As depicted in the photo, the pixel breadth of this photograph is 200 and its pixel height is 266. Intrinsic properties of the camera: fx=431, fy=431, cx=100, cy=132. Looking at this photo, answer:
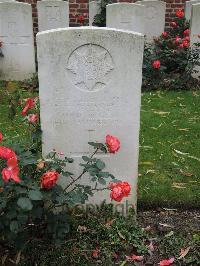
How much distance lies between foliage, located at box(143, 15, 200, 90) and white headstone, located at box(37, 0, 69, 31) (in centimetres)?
161

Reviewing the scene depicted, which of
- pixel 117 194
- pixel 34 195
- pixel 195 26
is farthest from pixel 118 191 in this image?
pixel 195 26

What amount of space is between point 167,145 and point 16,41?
3.86 meters

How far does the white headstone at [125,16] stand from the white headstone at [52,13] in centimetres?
90

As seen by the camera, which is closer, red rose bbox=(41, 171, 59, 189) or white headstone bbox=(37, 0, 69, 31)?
red rose bbox=(41, 171, 59, 189)

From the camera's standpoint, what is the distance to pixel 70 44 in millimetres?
2865

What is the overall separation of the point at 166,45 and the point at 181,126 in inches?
125

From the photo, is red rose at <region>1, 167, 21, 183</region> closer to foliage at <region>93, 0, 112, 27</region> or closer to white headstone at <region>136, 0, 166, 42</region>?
foliage at <region>93, 0, 112, 27</region>

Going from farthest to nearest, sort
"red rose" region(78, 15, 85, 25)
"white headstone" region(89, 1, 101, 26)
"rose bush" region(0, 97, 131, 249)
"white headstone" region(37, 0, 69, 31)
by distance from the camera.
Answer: "red rose" region(78, 15, 85, 25) → "white headstone" region(89, 1, 101, 26) → "white headstone" region(37, 0, 69, 31) → "rose bush" region(0, 97, 131, 249)

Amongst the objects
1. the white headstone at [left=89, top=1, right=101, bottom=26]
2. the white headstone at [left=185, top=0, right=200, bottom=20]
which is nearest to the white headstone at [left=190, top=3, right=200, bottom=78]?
the white headstone at [left=185, top=0, right=200, bottom=20]

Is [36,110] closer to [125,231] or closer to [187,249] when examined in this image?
[125,231]

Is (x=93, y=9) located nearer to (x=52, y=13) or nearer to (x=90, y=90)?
(x=52, y=13)

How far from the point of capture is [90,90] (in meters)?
3.01

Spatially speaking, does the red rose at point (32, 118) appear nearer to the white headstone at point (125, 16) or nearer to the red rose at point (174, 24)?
the white headstone at point (125, 16)

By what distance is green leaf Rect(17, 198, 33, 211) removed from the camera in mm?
2324
